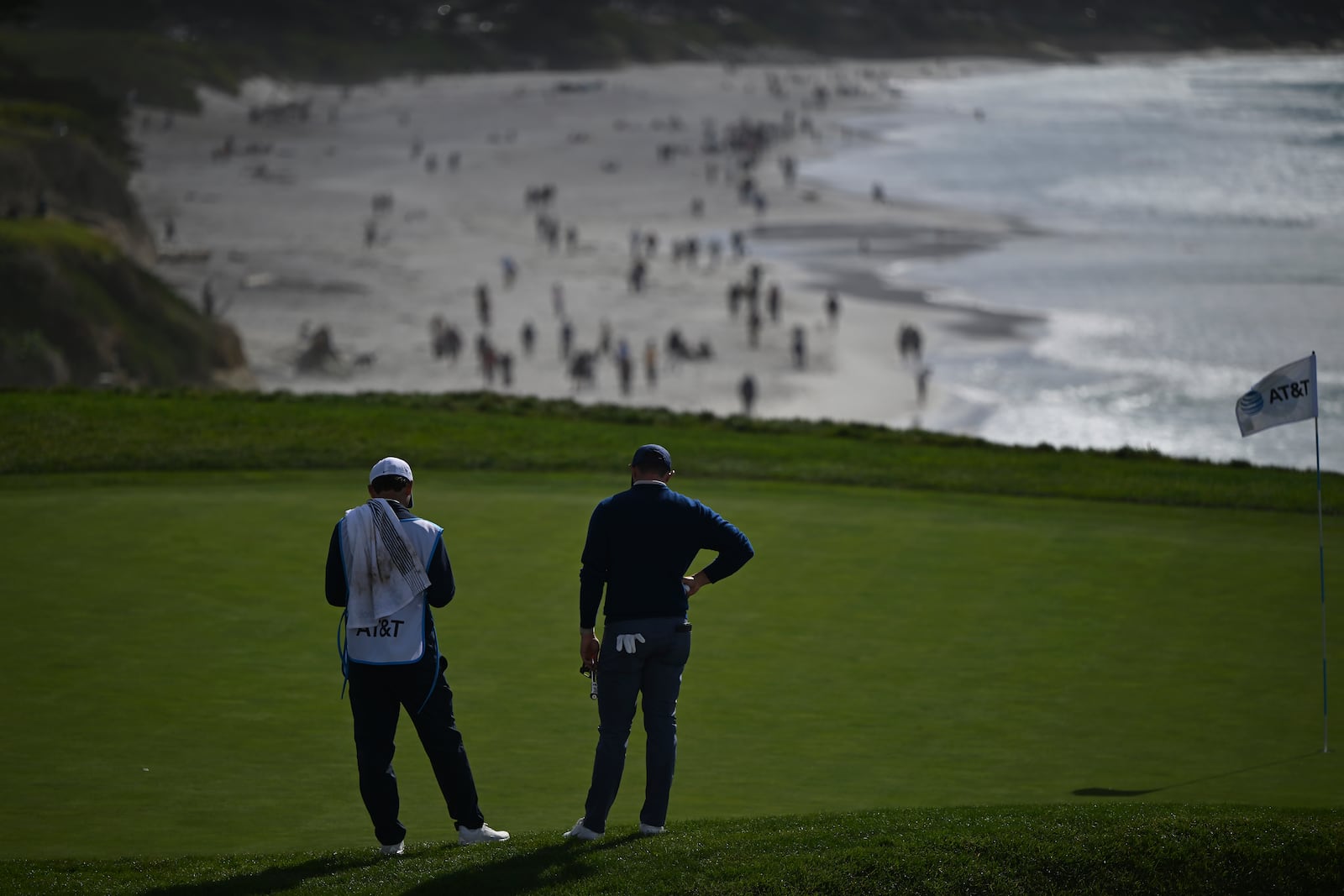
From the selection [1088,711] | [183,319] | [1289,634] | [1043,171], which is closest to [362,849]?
[1088,711]

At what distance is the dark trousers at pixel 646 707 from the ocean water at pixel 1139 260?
81.0ft

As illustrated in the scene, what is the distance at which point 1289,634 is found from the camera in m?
11.7

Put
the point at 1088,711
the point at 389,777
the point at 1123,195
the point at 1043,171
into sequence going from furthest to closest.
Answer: the point at 1043,171
the point at 1123,195
the point at 1088,711
the point at 389,777

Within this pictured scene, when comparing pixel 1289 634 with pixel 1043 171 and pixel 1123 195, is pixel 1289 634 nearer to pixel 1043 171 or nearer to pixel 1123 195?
pixel 1123 195

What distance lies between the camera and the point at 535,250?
63.8 m

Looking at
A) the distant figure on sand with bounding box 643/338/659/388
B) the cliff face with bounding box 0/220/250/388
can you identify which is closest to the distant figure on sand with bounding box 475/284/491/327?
the distant figure on sand with bounding box 643/338/659/388

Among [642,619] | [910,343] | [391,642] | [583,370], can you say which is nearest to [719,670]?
[642,619]

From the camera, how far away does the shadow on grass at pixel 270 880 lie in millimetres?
6859

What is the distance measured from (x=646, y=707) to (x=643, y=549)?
0.78m

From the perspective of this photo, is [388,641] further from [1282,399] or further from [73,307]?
[73,307]

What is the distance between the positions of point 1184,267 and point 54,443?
1884 inches

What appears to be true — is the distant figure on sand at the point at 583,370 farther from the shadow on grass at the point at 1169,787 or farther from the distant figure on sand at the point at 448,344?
the shadow on grass at the point at 1169,787

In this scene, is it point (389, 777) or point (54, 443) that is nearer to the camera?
point (389, 777)

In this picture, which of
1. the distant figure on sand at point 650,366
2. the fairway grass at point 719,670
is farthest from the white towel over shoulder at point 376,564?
the distant figure on sand at point 650,366
